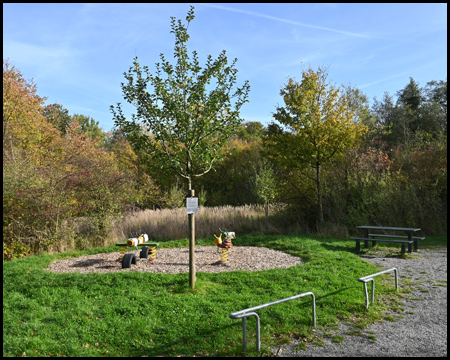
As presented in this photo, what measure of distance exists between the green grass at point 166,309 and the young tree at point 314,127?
7.12 metres

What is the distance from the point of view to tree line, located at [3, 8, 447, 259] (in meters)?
6.85

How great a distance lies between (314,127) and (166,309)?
10.8 m

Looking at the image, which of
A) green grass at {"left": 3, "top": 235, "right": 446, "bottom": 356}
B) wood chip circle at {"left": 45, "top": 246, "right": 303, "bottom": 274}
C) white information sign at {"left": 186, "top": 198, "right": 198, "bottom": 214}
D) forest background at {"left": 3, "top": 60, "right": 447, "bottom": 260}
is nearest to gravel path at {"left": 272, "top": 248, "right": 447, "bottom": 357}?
green grass at {"left": 3, "top": 235, "right": 446, "bottom": 356}

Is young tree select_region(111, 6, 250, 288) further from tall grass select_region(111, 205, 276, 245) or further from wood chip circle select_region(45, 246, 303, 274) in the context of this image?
tall grass select_region(111, 205, 276, 245)

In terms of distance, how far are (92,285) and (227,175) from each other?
20.9 meters

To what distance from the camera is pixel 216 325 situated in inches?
198

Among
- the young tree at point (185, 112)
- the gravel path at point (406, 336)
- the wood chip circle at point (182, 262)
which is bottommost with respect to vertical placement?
the gravel path at point (406, 336)

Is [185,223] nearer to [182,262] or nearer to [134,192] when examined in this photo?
[134,192]

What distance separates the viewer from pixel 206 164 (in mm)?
7016

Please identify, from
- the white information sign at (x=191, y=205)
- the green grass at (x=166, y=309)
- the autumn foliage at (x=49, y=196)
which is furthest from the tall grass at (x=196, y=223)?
the white information sign at (x=191, y=205)

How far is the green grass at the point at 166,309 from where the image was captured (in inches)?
180

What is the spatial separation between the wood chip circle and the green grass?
799 mm

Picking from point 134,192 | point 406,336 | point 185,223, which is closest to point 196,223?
point 185,223

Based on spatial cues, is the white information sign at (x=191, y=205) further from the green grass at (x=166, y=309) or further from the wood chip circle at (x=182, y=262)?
the wood chip circle at (x=182, y=262)
